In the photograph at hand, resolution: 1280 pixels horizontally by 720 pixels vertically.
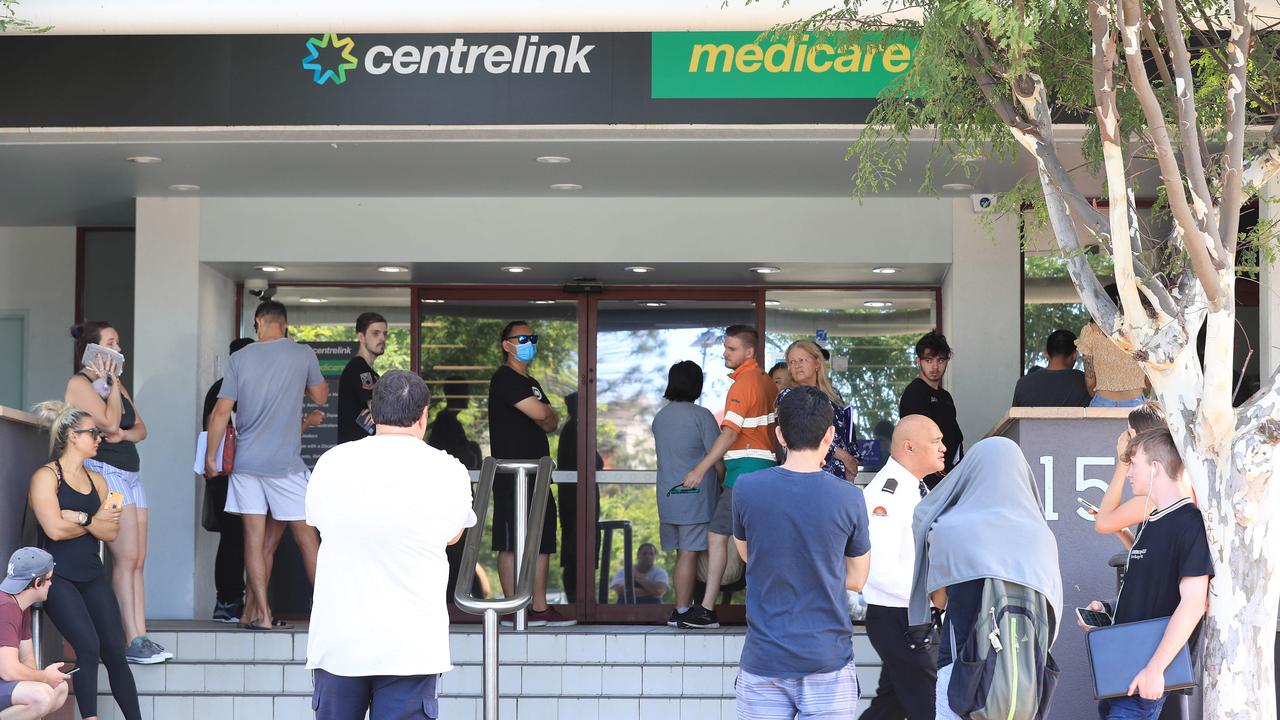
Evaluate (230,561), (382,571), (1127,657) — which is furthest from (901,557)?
(230,561)

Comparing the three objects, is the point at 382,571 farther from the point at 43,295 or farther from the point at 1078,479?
the point at 43,295

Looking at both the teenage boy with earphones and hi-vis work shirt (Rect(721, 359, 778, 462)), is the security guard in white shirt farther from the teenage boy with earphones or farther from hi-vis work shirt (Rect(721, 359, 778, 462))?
hi-vis work shirt (Rect(721, 359, 778, 462))

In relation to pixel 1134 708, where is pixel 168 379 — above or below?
above

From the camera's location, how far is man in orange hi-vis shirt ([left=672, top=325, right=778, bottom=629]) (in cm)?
789

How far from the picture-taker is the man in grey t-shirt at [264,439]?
26.1 feet

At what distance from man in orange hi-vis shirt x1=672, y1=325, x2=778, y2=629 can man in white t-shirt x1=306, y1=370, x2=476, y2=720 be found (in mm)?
3457

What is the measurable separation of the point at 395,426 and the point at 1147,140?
10.2 ft

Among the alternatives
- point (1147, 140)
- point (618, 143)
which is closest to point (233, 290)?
point (618, 143)

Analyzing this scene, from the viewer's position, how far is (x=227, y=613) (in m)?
→ 8.46

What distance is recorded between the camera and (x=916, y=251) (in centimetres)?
899

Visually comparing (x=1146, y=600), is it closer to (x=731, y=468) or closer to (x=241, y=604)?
(x=731, y=468)

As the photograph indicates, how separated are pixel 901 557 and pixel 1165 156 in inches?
64.4

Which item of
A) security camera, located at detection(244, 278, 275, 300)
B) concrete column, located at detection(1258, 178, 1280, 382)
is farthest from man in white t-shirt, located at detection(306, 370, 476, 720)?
security camera, located at detection(244, 278, 275, 300)

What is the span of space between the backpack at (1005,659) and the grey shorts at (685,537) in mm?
3942
